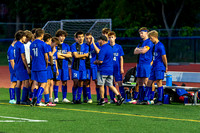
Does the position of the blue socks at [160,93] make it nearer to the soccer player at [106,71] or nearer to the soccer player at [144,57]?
the soccer player at [144,57]

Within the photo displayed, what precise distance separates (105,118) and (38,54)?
304 cm

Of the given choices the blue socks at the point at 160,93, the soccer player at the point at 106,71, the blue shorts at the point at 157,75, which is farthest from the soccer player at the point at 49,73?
the blue socks at the point at 160,93

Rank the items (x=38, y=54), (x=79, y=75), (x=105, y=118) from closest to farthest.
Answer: (x=105, y=118), (x=38, y=54), (x=79, y=75)

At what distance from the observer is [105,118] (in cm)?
1079

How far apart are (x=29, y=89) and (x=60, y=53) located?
1.36 m

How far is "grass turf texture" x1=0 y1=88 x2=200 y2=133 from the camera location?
370 inches

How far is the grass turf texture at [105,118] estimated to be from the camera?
9406 mm

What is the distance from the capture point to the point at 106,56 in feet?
43.8

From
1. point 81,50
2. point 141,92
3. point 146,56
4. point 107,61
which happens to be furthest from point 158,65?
point 81,50

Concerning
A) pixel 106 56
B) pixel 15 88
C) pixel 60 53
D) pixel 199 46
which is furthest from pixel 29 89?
pixel 199 46

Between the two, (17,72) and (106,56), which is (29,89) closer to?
(17,72)

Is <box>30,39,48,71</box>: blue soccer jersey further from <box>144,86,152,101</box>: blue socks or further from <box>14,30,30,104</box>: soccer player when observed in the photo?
<box>144,86,152,101</box>: blue socks

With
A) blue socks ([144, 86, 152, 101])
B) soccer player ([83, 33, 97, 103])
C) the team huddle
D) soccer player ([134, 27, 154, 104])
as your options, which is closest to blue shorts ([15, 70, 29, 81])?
the team huddle

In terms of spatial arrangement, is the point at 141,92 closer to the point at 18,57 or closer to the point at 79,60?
the point at 79,60
